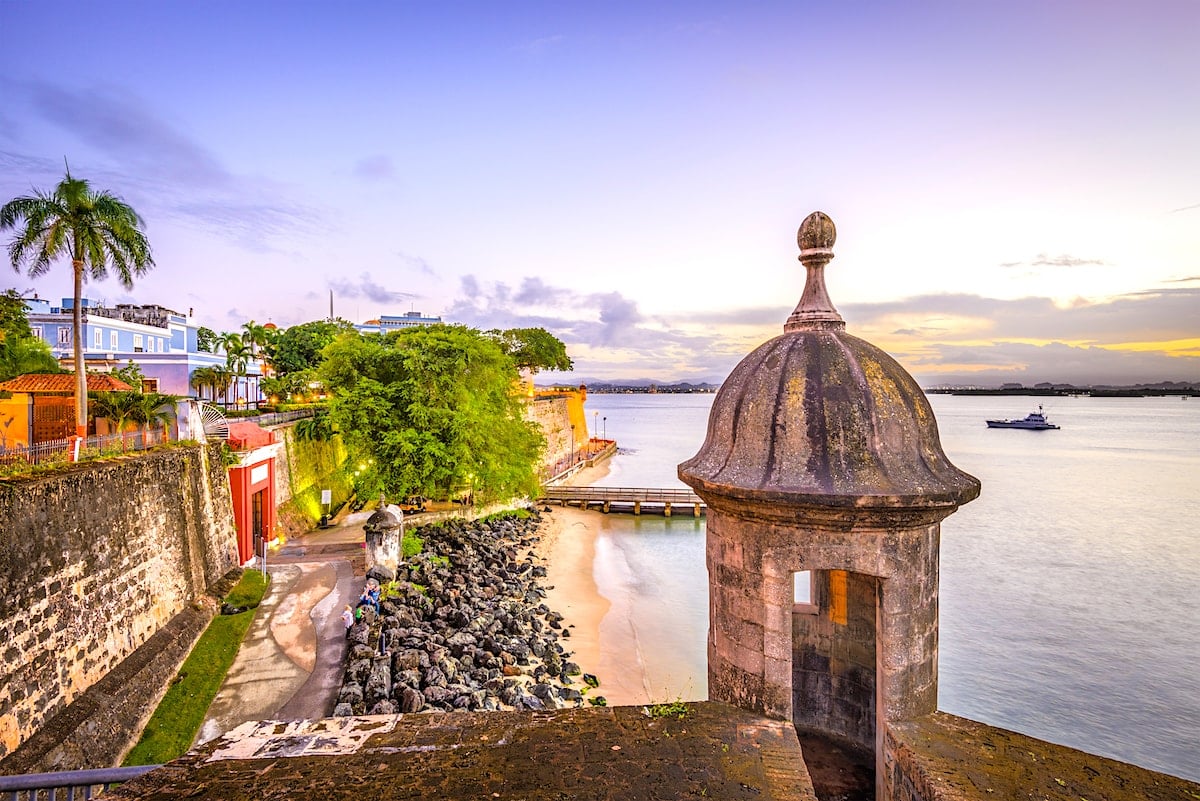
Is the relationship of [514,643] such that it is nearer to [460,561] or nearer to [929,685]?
[460,561]

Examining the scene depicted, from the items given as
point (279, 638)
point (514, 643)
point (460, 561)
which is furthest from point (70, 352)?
point (514, 643)

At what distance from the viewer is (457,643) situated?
13445 mm

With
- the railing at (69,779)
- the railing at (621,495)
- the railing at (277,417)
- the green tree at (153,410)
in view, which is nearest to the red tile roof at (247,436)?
the railing at (277,417)

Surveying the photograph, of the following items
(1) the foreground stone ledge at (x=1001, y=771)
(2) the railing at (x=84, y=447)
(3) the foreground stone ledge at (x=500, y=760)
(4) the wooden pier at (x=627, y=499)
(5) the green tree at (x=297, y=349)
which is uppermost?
(5) the green tree at (x=297, y=349)

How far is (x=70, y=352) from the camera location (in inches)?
1377

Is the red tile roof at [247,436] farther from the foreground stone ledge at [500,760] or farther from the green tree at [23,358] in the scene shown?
the foreground stone ledge at [500,760]

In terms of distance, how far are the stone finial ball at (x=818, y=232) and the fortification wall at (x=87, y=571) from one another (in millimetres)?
10658

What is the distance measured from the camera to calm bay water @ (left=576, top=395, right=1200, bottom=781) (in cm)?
1501

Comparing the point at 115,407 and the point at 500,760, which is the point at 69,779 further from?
the point at 115,407

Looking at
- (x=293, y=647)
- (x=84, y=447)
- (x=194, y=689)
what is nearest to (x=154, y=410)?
(x=84, y=447)

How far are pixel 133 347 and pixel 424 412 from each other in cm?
2850

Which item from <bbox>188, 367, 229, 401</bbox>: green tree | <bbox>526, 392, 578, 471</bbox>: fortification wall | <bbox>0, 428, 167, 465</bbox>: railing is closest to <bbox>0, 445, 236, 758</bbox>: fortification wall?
<bbox>0, 428, 167, 465</bbox>: railing

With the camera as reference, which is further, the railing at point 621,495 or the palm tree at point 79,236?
the railing at point 621,495

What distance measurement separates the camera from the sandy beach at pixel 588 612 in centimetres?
1448
